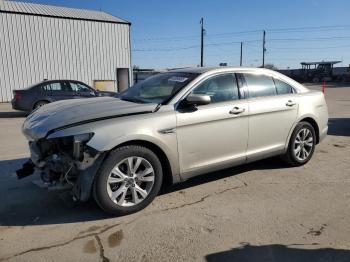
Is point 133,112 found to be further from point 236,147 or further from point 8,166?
point 8,166

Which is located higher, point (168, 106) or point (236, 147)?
point (168, 106)

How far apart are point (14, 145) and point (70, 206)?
4.12 meters

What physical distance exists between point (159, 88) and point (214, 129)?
980 millimetres

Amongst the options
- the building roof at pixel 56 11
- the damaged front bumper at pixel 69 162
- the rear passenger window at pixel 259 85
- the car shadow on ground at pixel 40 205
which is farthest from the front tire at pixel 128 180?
the building roof at pixel 56 11

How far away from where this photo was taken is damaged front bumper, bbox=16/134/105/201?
12.4 feet

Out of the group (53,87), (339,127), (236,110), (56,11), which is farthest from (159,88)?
(56,11)

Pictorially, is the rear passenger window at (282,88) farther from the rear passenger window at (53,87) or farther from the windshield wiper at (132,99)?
the rear passenger window at (53,87)

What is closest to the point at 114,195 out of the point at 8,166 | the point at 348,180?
the point at 8,166

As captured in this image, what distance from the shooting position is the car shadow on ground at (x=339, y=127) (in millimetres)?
9023

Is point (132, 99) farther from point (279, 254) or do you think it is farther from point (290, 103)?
point (279, 254)

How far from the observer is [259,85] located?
533 cm

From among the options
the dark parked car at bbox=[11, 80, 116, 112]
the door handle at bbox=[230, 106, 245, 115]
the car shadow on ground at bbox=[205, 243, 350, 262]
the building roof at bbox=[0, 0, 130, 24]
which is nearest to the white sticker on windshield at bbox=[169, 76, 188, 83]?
the door handle at bbox=[230, 106, 245, 115]

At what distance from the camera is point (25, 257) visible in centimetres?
323

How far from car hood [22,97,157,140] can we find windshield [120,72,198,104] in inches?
11.5
